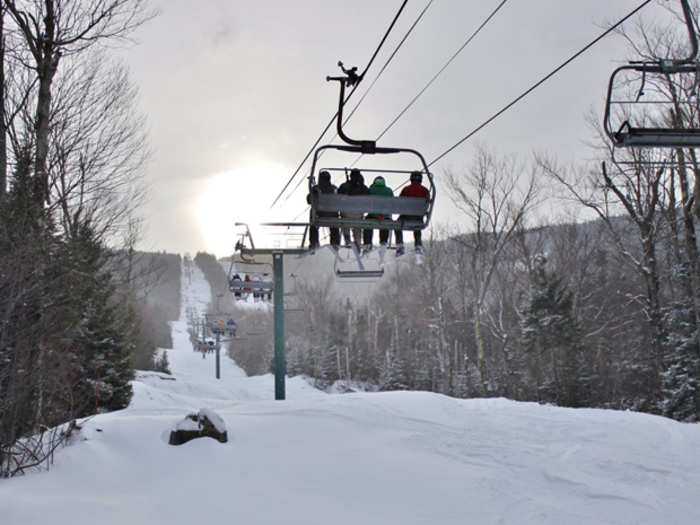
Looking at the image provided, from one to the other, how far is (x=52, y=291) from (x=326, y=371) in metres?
40.4

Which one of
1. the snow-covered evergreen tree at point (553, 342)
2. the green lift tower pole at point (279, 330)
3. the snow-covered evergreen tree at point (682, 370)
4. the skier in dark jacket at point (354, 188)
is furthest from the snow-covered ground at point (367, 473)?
the snow-covered evergreen tree at point (553, 342)

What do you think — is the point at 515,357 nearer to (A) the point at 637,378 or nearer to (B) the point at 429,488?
(A) the point at 637,378

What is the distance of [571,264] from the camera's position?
33.0 m

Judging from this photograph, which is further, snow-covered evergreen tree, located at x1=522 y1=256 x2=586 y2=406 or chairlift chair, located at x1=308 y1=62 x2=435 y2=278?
snow-covered evergreen tree, located at x1=522 y1=256 x2=586 y2=406

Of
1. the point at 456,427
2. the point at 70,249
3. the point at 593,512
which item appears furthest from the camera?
the point at 456,427

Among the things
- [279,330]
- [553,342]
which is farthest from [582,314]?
[279,330]

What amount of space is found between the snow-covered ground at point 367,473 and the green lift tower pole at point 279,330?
6.14 m

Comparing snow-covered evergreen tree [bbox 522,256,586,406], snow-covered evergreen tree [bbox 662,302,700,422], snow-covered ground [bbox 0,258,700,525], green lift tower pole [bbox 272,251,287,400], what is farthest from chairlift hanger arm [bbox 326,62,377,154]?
snow-covered evergreen tree [bbox 522,256,586,406]

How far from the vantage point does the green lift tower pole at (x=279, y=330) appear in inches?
628

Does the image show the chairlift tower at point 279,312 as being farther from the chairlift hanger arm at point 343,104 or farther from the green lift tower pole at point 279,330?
the chairlift hanger arm at point 343,104

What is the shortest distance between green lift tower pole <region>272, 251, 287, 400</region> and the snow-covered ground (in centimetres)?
614

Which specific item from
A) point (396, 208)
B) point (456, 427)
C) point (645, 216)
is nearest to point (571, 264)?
point (645, 216)

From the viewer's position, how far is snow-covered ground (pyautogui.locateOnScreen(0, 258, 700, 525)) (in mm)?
5258

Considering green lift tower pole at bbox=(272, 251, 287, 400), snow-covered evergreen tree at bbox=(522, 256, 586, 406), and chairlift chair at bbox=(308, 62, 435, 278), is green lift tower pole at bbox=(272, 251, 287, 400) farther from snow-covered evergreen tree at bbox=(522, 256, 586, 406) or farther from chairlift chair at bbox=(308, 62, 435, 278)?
snow-covered evergreen tree at bbox=(522, 256, 586, 406)
